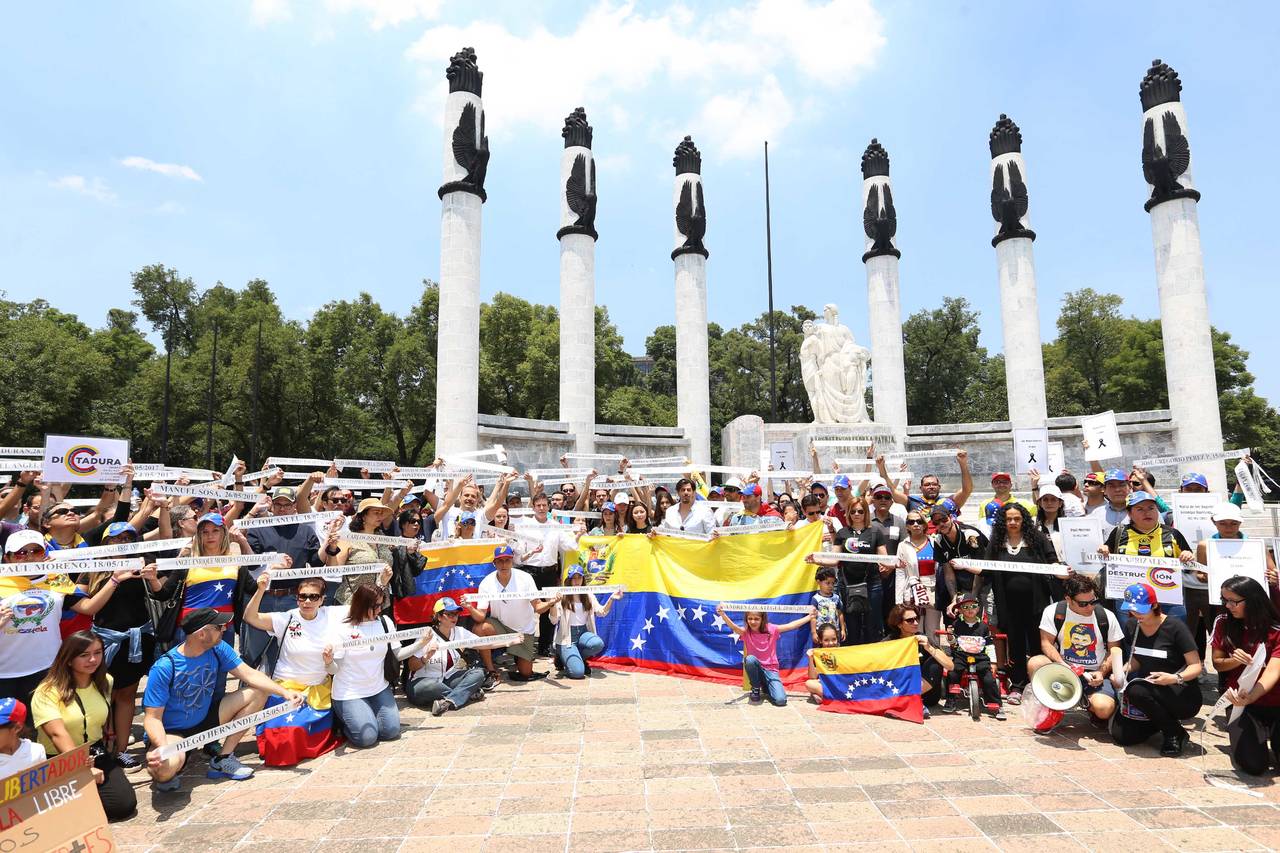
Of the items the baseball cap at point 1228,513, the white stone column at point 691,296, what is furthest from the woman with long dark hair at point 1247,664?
the white stone column at point 691,296

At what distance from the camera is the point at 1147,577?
6336 millimetres

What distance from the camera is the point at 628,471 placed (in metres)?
11.6

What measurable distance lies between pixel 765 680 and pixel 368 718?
3.80 m

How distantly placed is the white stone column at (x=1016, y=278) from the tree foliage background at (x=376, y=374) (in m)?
21.3

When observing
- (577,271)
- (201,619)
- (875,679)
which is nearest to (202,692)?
(201,619)

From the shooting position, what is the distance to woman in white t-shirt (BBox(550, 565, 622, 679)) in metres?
8.52

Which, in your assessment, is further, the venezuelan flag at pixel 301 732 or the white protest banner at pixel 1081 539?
the white protest banner at pixel 1081 539

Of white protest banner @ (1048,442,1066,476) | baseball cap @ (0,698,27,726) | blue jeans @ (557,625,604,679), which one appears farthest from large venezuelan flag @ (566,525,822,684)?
white protest banner @ (1048,442,1066,476)

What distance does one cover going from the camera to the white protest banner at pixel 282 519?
7.04 metres

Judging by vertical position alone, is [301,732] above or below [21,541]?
below

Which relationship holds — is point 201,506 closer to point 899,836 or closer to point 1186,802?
point 899,836

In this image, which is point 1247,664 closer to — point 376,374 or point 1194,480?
point 1194,480

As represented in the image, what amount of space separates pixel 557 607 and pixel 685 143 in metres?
22.4

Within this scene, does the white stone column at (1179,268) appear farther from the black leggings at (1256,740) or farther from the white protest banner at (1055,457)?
the black leggings at (1256,740)
